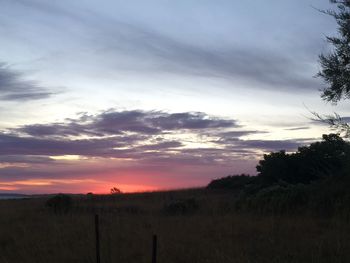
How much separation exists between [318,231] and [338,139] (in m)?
15.2

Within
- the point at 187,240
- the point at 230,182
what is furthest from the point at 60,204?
the point at 230,182

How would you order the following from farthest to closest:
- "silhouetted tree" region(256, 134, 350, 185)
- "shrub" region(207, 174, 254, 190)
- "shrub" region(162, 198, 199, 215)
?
"shrub" region(207, 174, 254, 190)
"silhouetted tree" region(256, 134, 350, 185)
"shrub" region(162, 198, 199, 215)

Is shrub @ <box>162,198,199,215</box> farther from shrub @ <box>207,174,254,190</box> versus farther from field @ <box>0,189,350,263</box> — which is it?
shrub @ <box>207,174,254,190</box>

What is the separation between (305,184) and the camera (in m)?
24.9

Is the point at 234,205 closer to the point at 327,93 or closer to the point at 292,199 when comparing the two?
the point at 292,199

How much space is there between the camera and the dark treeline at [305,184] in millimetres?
19719

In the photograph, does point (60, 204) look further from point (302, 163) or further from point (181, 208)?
point (302, 163)

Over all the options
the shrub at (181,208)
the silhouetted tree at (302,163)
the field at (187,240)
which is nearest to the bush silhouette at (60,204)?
the shrub at (181,208)

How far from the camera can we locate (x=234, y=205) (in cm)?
2259

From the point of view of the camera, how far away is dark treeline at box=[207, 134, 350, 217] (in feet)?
64.7

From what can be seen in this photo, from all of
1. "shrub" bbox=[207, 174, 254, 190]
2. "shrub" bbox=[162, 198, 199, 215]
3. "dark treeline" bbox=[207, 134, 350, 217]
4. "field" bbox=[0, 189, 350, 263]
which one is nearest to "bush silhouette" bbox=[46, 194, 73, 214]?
"shrub" bbox=[162, 198, 199, 215]

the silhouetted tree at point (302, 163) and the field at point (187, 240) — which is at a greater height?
the silhouetted tree at point (302, 163)

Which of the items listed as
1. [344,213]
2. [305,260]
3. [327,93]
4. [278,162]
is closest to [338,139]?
[278,162]

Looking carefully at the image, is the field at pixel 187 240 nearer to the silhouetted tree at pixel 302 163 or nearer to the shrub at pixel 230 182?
the silhouetted tree at pixel 302 163
